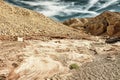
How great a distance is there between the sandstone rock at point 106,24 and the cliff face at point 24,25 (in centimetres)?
3851

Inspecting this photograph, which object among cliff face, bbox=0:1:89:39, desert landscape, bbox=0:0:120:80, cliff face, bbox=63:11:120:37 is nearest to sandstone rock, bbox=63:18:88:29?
cliff face, bbox=63:11:120:37

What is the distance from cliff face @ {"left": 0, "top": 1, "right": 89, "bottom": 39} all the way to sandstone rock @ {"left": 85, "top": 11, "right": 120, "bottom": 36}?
38.5m

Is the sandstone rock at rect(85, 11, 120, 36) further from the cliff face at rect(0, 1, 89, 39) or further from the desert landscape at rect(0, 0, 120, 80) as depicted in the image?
the desert landscape at rect(0, 0, 120, 80)

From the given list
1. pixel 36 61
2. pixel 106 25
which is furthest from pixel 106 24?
pixel 36 61

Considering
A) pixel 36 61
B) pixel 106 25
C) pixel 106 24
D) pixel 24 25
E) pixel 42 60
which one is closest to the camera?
pixel 36 61

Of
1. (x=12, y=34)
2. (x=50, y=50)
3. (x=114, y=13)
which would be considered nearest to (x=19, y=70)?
(x=50, y=50)

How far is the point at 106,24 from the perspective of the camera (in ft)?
336

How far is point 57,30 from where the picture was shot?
49.2 meters

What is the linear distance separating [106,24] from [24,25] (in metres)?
65.5

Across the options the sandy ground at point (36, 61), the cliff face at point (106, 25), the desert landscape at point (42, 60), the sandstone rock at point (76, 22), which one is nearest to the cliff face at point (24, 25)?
the desert landscape at point (42, 60)

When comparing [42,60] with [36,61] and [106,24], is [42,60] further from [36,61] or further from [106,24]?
[106,24]

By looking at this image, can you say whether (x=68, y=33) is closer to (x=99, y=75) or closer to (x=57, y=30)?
(x=57, y=30)

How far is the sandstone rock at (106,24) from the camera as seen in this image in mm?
86425

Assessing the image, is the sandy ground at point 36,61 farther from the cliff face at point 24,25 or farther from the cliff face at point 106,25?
the cliff face at point 106,25
